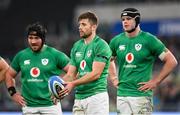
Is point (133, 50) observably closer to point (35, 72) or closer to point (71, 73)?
point (71, 73)

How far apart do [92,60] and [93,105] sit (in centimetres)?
67

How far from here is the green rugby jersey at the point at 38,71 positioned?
13211 mm

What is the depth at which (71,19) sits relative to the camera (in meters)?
30.6

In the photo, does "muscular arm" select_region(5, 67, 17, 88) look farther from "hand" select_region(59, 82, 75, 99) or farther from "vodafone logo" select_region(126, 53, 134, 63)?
"vodafone logo" select_region(126, 53, 134, 63)

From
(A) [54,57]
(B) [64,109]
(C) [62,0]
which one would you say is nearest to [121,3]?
(C) [62,0]

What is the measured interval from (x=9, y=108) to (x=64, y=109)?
1388mm

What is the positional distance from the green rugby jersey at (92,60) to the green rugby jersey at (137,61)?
0.33 m

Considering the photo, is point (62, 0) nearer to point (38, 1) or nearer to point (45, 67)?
point (38, 1)

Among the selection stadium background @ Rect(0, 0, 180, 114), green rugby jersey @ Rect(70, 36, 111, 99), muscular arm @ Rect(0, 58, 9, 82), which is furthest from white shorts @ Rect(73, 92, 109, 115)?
stadium background @ Rect(0, 0, 180, 114)

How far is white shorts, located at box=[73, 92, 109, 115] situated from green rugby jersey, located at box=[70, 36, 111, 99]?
0.24 feet

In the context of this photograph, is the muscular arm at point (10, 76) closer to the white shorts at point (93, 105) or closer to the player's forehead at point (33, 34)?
the player's forehead at point (33, 34)

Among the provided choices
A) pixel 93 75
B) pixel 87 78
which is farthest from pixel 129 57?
pixel 87 78

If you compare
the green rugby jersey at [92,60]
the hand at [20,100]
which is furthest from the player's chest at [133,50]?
the hand at [20,100]

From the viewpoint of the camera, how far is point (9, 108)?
20938 millimetres
